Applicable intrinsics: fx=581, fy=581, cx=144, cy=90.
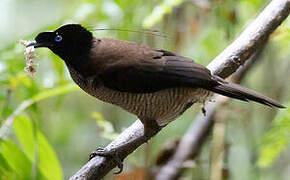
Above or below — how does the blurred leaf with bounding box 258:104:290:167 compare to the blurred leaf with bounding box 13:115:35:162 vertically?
below

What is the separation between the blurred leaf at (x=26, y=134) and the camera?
2535mm

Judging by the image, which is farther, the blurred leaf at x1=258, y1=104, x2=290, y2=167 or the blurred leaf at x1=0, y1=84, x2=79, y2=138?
the blurred leaf at x1=258, y1=104, x2=290, y2=167

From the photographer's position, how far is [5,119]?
8.30 ft

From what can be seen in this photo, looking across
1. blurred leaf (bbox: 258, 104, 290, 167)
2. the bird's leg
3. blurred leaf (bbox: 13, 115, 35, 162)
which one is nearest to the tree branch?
blurred leaf (bbox: 258, 104, 290, 167)

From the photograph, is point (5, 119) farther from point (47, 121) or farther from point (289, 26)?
point (47, 121)

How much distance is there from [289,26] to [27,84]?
4.21 feet

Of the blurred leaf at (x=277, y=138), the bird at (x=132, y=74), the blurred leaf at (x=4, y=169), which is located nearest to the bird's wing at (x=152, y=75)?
the bird at (x=132, y=74)

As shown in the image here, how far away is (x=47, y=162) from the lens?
8.15 feet

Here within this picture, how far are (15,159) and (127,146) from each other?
0.46 m

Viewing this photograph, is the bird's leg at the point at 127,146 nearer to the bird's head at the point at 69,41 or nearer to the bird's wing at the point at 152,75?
the bird's wing at the point at 152,75

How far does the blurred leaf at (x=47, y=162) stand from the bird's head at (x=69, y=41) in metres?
0.39

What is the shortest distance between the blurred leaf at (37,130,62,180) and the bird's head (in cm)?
39

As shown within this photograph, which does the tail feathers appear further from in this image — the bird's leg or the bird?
the bird's leg

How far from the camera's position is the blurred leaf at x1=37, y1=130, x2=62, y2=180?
8.05 ft
